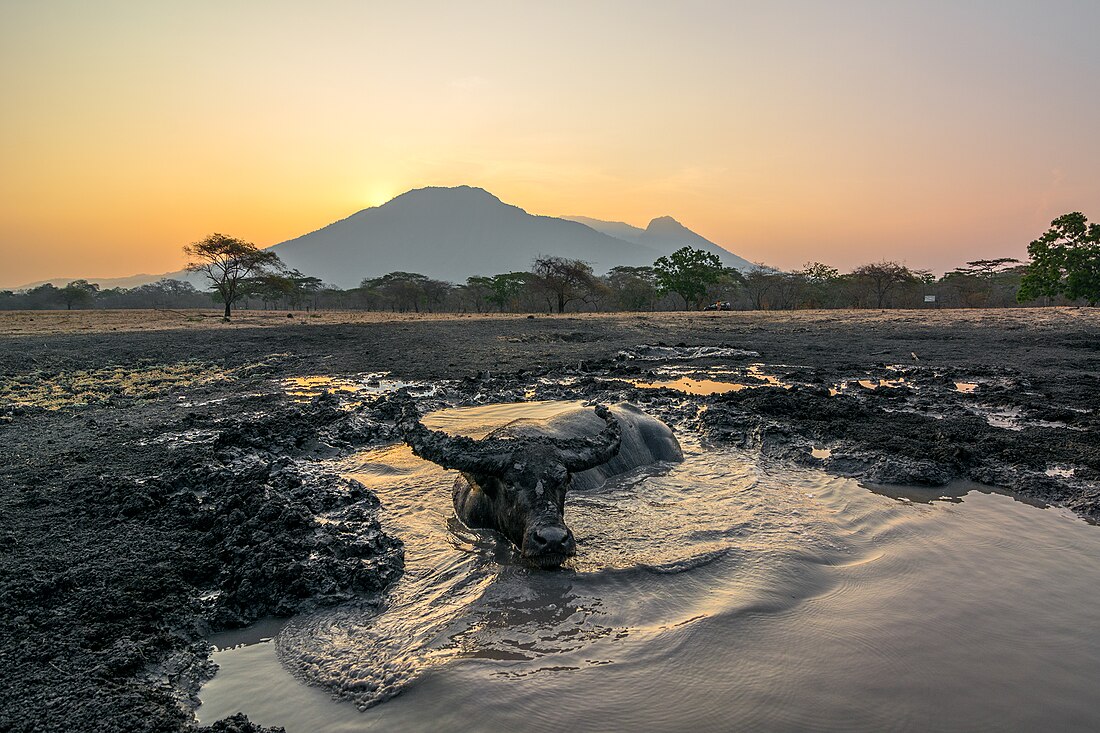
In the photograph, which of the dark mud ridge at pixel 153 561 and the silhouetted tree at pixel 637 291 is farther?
the silhouetted tree at pixel 637 291

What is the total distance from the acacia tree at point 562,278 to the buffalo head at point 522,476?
56.7 meters

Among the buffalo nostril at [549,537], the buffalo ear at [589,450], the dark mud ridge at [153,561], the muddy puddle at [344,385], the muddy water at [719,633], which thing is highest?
the buffalo ear at [589,450]

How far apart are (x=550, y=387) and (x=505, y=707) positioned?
1180 cm


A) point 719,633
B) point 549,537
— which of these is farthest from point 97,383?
point 719,633

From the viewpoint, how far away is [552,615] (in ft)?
15.3

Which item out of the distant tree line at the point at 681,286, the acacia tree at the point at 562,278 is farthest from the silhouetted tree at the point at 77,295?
the acacia tree at the point at 562,278

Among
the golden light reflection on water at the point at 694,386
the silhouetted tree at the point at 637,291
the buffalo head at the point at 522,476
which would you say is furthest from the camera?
the silhouetted tree at the point at 637,291

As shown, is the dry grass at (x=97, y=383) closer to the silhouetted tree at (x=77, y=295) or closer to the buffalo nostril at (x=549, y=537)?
the buffalo nostril at (x=549, y=537)

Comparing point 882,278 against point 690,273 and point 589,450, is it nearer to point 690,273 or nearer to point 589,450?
point 690,273

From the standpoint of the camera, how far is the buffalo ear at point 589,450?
6.23 meters

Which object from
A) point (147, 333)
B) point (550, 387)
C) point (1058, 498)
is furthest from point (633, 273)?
point (1058, 498)

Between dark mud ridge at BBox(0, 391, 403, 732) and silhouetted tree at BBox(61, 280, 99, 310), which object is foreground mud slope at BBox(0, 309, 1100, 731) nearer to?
dark mud ridge at BBox(0, 391, 403, 732)

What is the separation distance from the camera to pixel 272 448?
931 centimetres

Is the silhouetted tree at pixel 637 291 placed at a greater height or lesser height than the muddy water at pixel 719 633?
greater
